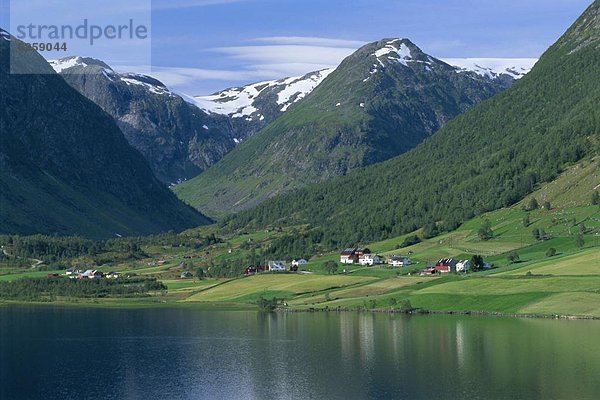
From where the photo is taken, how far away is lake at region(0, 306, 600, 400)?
334ft

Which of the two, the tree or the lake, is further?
the tree

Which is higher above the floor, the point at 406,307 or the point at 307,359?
the point at 406,307

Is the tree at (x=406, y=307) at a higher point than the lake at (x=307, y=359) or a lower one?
higher

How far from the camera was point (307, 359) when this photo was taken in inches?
4865

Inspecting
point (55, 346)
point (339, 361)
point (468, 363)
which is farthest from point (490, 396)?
point (55, 346)

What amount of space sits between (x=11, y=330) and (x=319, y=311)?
5680 cm

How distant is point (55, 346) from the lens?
14062 centimetres

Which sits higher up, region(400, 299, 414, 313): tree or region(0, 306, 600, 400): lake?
region(400, 299, 414, 313): tree

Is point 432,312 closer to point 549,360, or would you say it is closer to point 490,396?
point 549,360

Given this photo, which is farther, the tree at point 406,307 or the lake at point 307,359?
the tree at point 406,307

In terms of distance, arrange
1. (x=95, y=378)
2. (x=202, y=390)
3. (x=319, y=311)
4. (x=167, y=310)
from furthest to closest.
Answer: (x=167, y=310)
(x=319, y=311)
(x=95, y=378)
(x=202, y=390)

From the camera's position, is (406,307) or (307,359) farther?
(406,307)

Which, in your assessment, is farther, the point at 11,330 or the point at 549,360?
the point at 11,330

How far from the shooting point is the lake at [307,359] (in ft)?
334
